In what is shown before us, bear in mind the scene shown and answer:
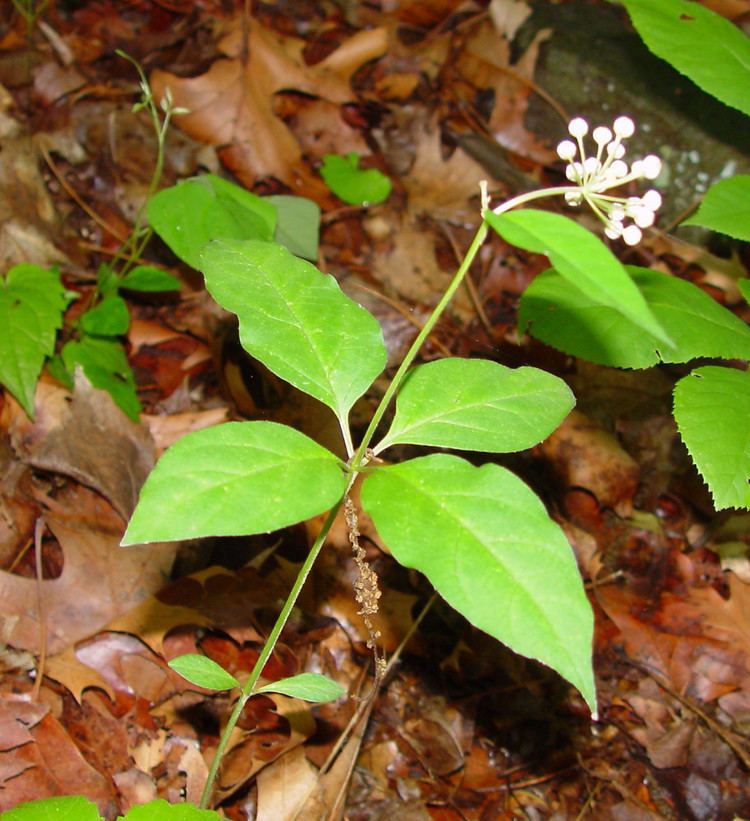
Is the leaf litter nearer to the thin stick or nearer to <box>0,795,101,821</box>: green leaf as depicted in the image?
the thin stick

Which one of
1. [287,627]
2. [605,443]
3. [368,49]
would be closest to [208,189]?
[287,627]

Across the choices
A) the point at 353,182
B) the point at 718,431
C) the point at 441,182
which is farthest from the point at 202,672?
the point at 441,182

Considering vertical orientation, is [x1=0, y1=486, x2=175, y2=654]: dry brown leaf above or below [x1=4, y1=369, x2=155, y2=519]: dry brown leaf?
below

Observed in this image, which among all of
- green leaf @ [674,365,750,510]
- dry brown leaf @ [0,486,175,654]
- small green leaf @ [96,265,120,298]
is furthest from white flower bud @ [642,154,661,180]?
small green leaf @ [96,265,120,298]

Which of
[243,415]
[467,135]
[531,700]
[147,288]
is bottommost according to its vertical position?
[531,700]

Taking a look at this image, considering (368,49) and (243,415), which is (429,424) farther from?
(368,49)

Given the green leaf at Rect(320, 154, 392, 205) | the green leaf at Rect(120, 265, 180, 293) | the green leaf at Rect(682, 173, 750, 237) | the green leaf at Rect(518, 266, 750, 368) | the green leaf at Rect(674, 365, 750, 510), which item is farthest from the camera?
the green leaf at Rect(320, 154, 392, 205)

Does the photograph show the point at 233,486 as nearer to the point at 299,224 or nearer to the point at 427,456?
the point at 427,456
